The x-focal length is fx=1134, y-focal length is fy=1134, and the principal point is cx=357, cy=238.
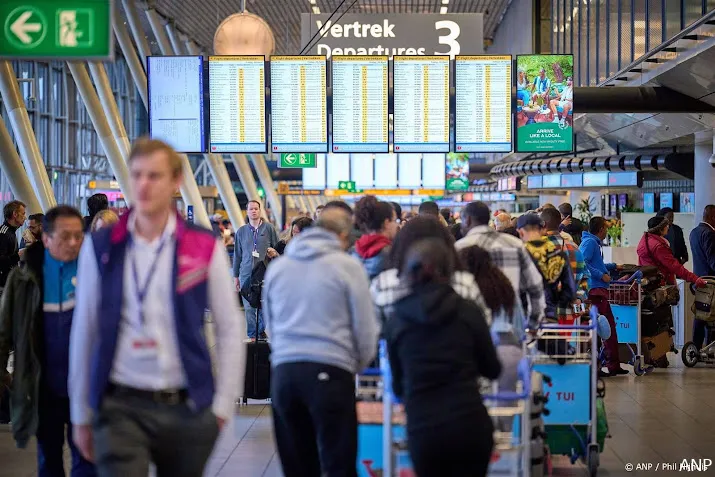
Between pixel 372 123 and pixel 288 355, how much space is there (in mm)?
8247

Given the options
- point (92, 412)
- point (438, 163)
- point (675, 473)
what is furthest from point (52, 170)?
point (92, 412)

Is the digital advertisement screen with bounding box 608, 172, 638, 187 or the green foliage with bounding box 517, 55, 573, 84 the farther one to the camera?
the digital advertisement screen with bounding box 608, 172, 638, 187

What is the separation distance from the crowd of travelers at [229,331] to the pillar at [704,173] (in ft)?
44.3

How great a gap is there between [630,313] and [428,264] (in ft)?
28.1

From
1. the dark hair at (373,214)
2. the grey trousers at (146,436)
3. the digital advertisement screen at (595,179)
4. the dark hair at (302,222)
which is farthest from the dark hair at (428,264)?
the digital advertisement screen at (595,179)

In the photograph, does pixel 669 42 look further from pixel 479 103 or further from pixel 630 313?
pixel 630 313

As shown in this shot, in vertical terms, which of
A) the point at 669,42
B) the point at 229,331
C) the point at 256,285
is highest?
the point at 669,42

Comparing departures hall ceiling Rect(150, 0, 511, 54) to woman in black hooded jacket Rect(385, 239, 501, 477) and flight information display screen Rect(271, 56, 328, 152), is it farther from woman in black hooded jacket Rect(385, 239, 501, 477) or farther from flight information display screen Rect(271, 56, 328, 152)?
woman in black hooded jacket Rect(385, 239, 501, 477)

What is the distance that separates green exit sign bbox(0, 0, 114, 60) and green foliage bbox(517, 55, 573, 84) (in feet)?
24.0

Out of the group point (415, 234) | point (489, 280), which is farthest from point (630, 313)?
point (415, 234)

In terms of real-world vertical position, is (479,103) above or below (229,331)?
above

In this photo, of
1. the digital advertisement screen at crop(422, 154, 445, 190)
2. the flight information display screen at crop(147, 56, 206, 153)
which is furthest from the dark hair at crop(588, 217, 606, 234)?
the digital advertisement screen at crop(422, 154, 445, 190)

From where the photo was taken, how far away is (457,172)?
41.0 meters

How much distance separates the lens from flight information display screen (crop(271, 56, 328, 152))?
41.6ft
